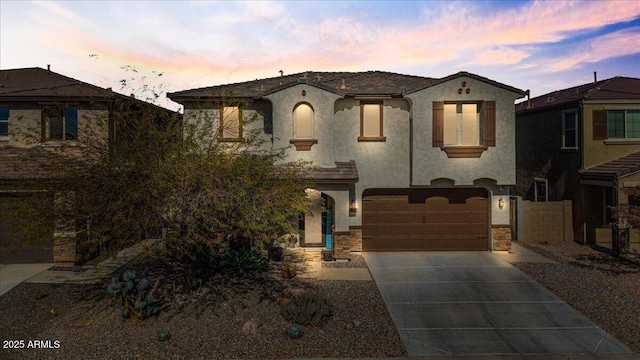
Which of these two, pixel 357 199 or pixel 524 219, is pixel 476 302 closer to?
pixel 357 199

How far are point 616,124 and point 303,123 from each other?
1409 cm

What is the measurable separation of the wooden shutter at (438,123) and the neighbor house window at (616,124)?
7.70 meters

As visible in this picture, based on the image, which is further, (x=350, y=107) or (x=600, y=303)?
(x=350, y=107)

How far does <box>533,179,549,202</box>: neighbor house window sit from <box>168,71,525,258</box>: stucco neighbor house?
5.81m

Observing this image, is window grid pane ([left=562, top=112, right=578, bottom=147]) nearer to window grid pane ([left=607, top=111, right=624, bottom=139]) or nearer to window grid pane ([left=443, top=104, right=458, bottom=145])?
window grid pane ([left=607, top=111, right=624, bottom=139])

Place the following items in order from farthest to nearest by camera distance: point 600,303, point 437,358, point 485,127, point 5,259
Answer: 1. point 485,127
2. point 5,259
3. point 600,303
4. point 437,358

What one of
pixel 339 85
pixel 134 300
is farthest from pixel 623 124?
pixel 134 300

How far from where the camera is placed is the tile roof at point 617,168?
16203mm

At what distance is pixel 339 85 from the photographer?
18.0 metres

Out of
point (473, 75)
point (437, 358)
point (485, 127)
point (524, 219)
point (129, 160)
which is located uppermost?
point (473, 75)

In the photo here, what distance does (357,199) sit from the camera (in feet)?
55.0

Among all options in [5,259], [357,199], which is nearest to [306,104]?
[357,199]

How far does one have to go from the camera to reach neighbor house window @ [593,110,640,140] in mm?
18234

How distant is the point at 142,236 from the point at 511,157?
13676 millimetres
